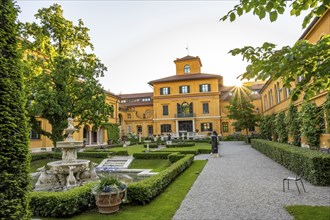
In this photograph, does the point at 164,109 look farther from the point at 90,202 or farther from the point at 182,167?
the point at 90,202

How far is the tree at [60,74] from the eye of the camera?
16.6 m

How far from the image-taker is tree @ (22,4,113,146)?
1656 cm

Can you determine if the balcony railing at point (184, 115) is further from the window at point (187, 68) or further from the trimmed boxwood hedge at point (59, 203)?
the trimmed boxwood hedge at point (59, 203)

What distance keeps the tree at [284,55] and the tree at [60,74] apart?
49.9 feet

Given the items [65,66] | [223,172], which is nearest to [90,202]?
[223,172]

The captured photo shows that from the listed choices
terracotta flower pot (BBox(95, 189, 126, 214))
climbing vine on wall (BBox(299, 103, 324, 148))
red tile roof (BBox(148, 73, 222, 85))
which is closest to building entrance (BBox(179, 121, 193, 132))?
red tile roof (BBox(148, 73, 222, 85))

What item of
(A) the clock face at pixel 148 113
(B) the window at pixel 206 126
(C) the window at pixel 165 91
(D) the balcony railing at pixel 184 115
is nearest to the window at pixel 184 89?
Answer: (C) the window at pixel 165 91

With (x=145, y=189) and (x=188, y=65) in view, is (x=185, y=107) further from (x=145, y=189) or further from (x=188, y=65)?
(x=145, y=189)

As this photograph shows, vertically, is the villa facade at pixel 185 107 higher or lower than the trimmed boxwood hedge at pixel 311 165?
higher

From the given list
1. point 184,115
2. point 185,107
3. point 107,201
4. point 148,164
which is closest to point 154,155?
point 148,164

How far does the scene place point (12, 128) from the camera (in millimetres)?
3822

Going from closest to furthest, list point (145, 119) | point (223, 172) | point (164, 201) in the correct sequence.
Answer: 1. point (164, 201)
2. point (223, 172)
3. point (145, 119)

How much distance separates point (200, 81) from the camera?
45.6 m

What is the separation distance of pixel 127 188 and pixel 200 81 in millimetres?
39973
